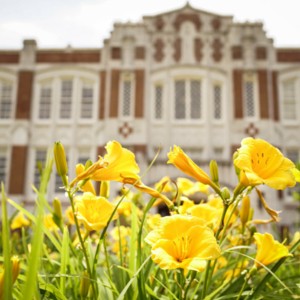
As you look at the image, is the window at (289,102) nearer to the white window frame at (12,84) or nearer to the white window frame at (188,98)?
the white window frame at (188,98)

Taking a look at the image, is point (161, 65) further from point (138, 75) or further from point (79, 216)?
point (79, 216)

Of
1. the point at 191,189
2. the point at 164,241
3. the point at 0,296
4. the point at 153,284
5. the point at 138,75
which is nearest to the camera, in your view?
the point at 0,296

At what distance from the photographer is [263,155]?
105 cm

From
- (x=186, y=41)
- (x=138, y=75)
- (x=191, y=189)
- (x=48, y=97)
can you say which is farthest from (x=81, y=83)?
(x=191, y=189)

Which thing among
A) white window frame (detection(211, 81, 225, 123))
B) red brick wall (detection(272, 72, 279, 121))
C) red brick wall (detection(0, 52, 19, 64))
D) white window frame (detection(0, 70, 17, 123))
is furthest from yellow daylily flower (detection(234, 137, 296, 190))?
red brick wall (detection(0, 52, 19, 64))

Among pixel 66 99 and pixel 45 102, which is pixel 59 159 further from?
pixel 45 102

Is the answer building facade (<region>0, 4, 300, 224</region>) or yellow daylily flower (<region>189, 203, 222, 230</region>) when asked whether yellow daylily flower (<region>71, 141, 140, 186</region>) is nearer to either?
yellow daylily flower (<region>189, 203, 222, 230</region>)

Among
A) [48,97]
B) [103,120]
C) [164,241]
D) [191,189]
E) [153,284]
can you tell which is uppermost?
[48,97]

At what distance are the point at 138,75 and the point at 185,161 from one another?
52.3ft

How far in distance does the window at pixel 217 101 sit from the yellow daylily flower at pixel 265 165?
1591cm

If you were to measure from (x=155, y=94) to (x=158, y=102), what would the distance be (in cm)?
37

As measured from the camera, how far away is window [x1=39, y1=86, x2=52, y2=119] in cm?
1745

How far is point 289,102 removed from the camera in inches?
674

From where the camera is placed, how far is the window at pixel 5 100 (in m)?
17.6
